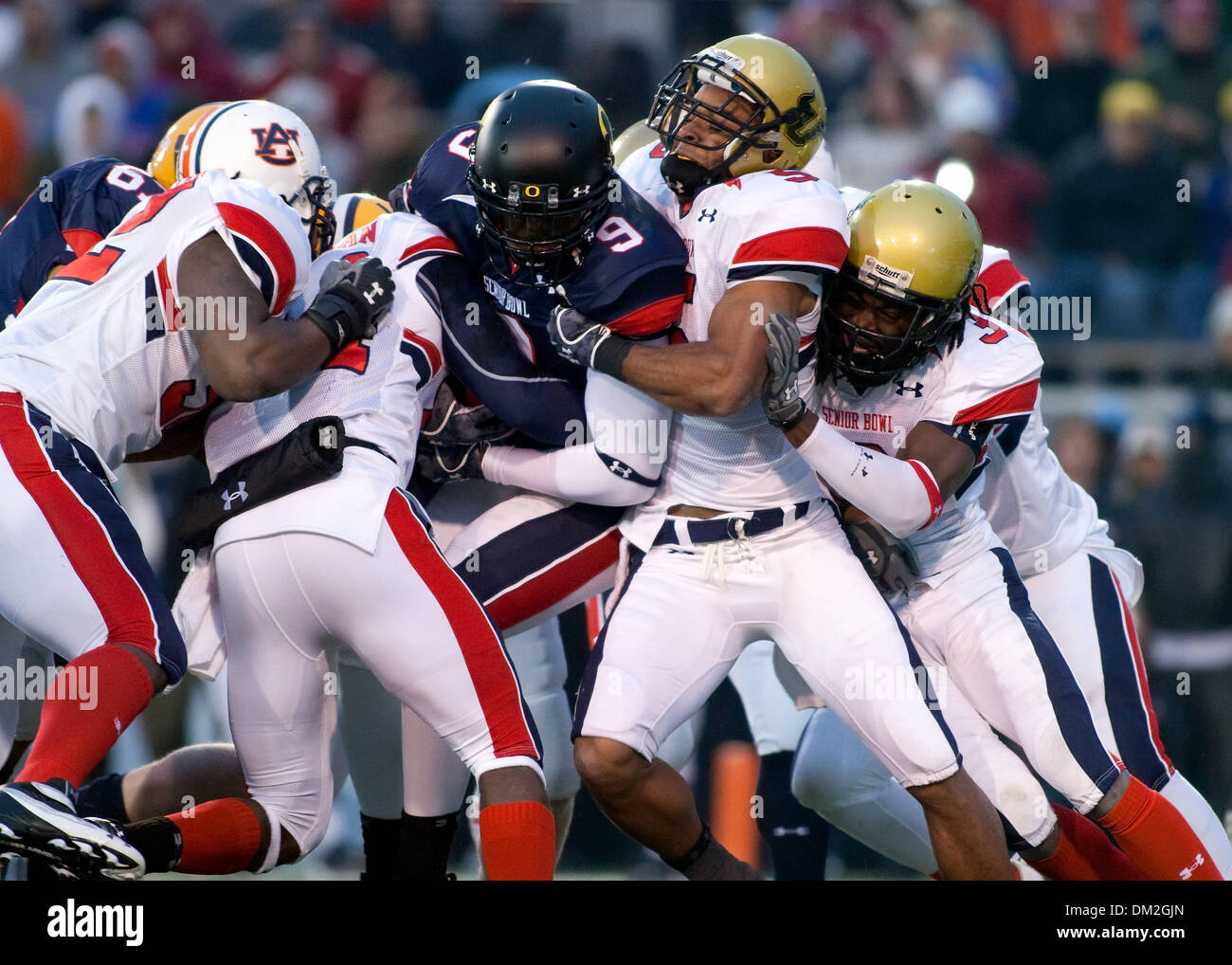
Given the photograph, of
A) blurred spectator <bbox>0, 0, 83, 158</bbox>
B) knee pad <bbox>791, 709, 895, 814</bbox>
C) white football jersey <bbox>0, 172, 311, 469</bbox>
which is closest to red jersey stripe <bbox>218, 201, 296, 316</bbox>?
white football jersey <bbox>0, 172, 311, 469</bbox>

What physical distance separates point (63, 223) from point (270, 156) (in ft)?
1.78

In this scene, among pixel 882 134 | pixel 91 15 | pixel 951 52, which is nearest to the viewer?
pixel 882 134

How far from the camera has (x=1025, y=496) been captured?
4125 millimetres

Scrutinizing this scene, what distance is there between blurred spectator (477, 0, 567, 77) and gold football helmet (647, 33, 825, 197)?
424cm

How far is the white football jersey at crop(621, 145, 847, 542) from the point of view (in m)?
3.46

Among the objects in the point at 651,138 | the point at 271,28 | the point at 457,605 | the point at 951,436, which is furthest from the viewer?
the point at 271,28

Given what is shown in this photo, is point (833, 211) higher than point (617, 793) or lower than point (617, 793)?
higher

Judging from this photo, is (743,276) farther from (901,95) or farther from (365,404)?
(901,95)

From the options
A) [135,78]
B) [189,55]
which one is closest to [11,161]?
[135,78]

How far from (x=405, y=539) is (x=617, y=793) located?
2.38ft

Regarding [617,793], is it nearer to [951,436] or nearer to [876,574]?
[876,574]

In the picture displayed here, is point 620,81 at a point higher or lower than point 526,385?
higher

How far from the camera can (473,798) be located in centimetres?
459
